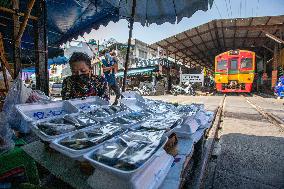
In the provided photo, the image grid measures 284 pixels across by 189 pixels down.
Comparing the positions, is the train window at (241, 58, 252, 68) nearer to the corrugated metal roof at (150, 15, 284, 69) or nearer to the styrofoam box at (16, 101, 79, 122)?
the corrugated metal roof at (150, 15, 284, 69)

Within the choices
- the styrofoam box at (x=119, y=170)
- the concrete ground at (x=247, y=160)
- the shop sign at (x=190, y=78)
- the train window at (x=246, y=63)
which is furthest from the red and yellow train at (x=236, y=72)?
the styrofoam box at (x=119, y=170)

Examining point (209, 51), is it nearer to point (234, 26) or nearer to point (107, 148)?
point (234, 26)

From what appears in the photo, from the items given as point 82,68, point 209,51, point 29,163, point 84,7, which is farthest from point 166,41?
point 29,163

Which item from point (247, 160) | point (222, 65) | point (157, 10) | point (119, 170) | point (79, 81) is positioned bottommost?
point (247, 160)

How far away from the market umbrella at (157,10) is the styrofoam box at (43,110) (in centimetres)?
258

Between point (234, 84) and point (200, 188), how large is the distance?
55.1 ft

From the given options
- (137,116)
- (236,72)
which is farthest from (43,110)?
(236,72)

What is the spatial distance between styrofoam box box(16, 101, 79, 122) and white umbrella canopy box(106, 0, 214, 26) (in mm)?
3596

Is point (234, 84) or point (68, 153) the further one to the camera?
point (234, 84)

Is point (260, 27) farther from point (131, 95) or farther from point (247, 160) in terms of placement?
point (131, 95)

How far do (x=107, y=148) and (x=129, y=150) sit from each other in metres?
0.14

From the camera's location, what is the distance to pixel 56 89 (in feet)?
66.9

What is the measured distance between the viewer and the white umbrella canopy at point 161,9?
5.05m

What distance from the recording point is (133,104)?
10.3ft
